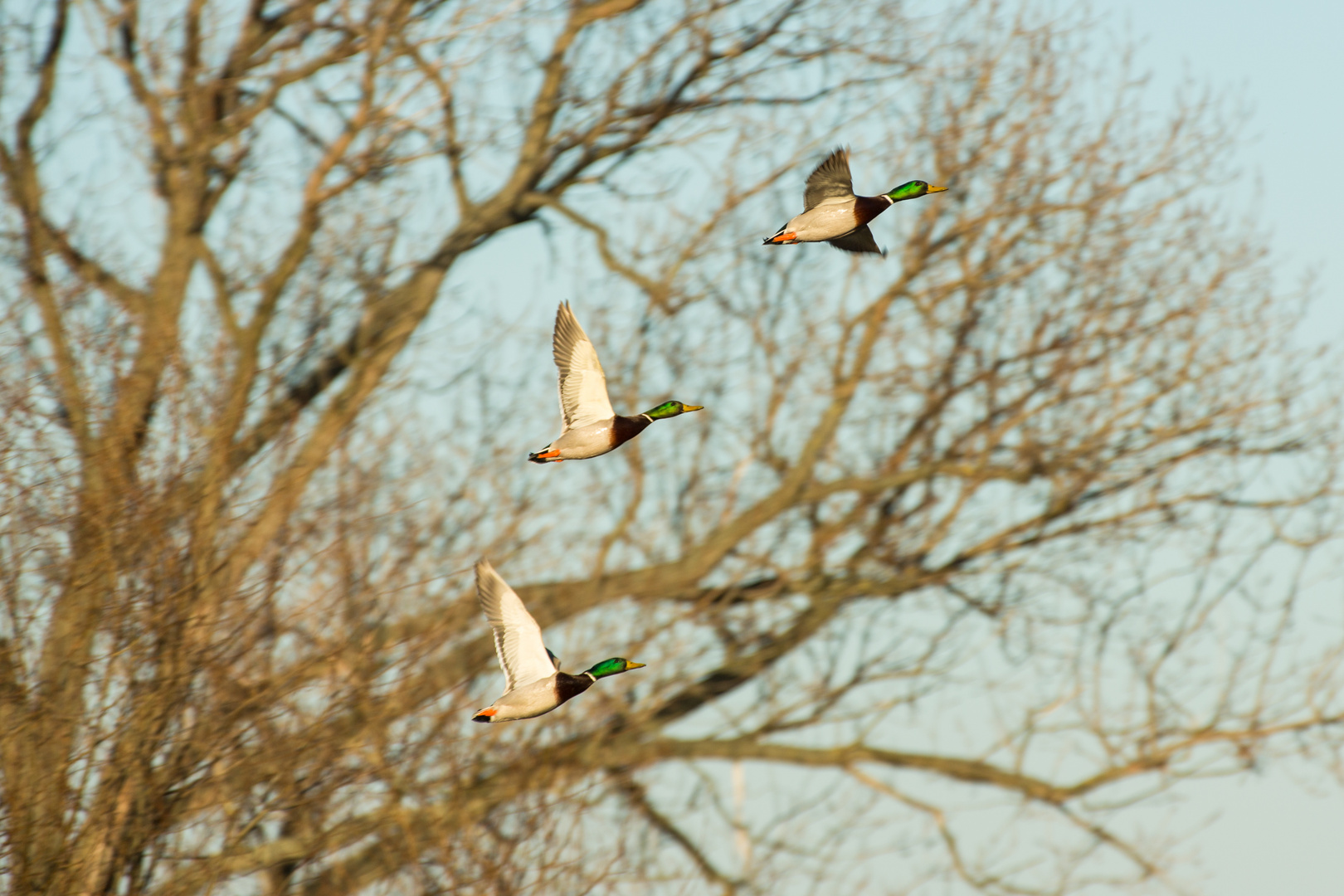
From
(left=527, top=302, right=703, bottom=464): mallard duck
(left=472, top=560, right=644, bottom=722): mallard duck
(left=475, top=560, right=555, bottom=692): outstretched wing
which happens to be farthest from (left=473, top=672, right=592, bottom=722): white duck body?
(left=527, top=302, right=703, bottom=464): mallard duck

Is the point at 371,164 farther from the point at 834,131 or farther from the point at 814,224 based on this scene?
the point at 814,224

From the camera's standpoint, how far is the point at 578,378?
568 centimetres

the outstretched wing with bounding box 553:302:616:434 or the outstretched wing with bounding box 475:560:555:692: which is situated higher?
the outstretched wing with bounding box 553:302:616:434

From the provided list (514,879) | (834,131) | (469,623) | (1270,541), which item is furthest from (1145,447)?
(514,879)

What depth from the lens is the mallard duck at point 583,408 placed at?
5.09 meters

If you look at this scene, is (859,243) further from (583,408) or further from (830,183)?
(583,408)

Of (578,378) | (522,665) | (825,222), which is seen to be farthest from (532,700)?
(825,222)

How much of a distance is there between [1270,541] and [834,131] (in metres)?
5.99

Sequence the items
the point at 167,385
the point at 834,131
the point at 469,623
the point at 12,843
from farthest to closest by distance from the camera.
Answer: the point at 834,131
the point at 469,623
the point at 167,385
the point at 12,843

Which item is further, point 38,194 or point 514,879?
point 38,194

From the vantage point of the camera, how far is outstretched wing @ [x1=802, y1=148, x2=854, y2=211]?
527 centimetres

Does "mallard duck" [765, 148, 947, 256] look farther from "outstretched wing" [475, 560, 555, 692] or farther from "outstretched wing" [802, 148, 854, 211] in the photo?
"outstretched wing" [475, 560, 555, 692]

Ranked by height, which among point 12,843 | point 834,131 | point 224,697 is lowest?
point 12,843

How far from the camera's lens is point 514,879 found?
9016mm
